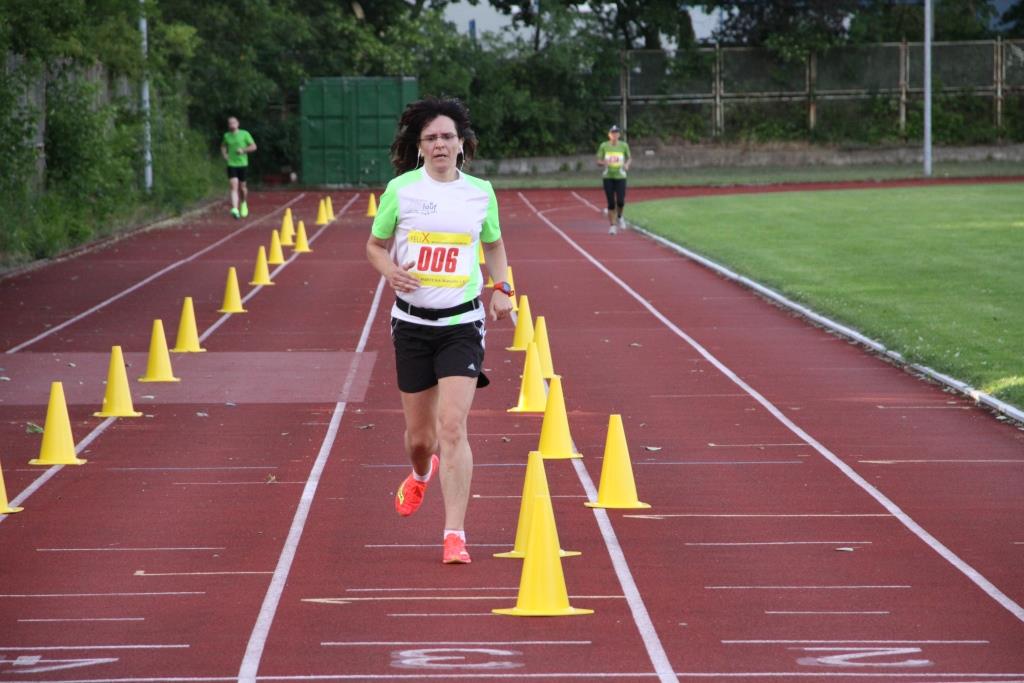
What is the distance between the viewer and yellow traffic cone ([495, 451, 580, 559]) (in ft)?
26.2

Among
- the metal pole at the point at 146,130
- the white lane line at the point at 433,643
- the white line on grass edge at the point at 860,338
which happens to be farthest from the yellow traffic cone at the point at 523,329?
the metal pole at the point at 146,130

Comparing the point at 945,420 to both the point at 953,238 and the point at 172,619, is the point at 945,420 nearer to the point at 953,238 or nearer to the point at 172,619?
the point at 172,619

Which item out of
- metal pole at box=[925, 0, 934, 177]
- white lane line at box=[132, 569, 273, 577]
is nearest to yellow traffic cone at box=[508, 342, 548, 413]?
white lane line at box=[132, 569, 273, 577]

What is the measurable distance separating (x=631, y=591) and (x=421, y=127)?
2.42m

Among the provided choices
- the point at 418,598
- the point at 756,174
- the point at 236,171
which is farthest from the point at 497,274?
the point at 756,174

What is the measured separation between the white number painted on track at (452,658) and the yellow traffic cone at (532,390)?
641 cm

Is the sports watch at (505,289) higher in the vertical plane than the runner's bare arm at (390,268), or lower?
lower

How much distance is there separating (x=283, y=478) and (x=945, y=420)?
501 cm

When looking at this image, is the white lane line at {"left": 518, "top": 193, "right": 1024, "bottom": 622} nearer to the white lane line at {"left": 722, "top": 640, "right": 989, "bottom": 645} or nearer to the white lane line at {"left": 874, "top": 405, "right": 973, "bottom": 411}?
the white lane line at {"left": 722, "top": 640, "right": 989, "bottom": 645}

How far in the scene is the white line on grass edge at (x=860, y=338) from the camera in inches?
512

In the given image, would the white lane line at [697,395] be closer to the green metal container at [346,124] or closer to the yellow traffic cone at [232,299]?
the yellow traffic cone at [232,299]

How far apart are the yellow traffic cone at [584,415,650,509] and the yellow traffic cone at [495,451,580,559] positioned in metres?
1.03

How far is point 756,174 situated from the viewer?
58344 millimetres

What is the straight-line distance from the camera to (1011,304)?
1961 centimetres
